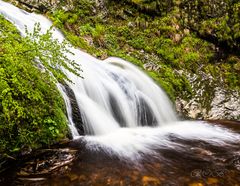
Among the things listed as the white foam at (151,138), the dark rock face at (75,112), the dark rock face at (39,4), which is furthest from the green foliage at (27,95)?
the dark rock face at (39,4)

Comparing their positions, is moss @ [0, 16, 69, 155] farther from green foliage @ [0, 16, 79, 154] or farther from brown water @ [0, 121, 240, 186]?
brown water @ [0, 121, 240, 186]

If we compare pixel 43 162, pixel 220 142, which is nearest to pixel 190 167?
pixel 220 142

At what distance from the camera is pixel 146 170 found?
462cm

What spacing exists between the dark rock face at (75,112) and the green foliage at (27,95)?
69cm

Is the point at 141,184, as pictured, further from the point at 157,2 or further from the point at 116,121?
the point at 157,2

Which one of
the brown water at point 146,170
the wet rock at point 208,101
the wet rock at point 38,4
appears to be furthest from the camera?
the wet rock at point 38,4

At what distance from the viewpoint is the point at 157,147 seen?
5.77 metres

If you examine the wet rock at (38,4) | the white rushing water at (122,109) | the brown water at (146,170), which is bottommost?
the brown water at (146,170)

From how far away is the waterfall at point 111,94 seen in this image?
664 centimetres

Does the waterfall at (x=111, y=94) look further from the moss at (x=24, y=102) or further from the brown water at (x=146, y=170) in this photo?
the brown water at (x=146, y=170)

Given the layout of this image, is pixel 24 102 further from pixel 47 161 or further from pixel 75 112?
pixel 75 112

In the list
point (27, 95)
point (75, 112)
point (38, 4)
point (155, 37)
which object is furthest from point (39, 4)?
point (27, 95)

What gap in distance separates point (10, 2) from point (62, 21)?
178 centimetres

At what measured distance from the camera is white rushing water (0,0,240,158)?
6.04 meters
